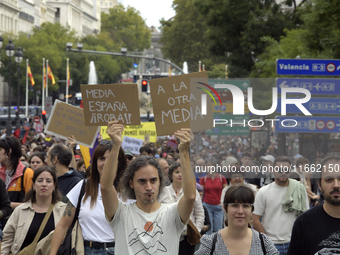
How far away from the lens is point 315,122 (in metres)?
6.13

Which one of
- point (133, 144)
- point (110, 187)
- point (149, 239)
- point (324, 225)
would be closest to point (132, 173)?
point (110, 187)

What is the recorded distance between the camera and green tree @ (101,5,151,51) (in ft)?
404

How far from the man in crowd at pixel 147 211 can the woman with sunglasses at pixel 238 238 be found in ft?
1.10

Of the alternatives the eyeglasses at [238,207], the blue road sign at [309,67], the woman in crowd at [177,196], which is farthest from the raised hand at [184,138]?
the blue road sign at [309,67]

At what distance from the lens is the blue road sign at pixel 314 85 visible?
610 cm

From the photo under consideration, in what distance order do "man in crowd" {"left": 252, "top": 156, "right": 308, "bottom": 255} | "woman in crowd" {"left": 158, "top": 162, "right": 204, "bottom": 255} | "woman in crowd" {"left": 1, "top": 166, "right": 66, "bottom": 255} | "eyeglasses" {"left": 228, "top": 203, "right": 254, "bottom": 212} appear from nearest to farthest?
1. "eyeglasses" {"left": 228, "top": 203, "right": 254, "bottom": 212}
2. "woman in crowd" {"left": 1, "top": 166, "right": 66, "bottom": 255}
3. "man in crowd" {"left": 252, "top": 156, "right": 308, "bottom": 255}
4. "woman in crowd" {"left": 158, "top": 162, "right": 204, "bottom": 255}

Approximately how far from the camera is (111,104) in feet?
15.4

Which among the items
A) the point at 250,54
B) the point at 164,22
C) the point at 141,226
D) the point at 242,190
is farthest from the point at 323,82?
the point at 164,22

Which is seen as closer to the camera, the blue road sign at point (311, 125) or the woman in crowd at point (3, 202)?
the woman in crowd at point (3, 202)

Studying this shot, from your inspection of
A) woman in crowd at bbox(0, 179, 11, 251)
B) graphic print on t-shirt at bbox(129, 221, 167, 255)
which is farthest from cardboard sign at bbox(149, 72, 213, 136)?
woman in crowd at bbox(0, 179, 11, 251)

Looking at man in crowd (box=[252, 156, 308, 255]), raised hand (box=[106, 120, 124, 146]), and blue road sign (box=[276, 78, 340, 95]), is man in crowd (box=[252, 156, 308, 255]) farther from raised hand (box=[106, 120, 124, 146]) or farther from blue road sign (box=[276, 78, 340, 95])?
raised hand (box=[106, 120, 124, 146])

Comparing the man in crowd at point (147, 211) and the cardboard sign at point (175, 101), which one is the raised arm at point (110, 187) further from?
the cardboard sign at point (175, 101)

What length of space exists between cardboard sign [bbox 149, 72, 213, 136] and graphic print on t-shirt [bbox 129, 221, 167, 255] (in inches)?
31.1

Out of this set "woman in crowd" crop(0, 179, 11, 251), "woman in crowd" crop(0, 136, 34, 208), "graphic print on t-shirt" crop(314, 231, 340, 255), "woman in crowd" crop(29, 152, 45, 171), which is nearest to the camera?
"graphic print on t-shirt" crop(314, 231, 340, 255)
